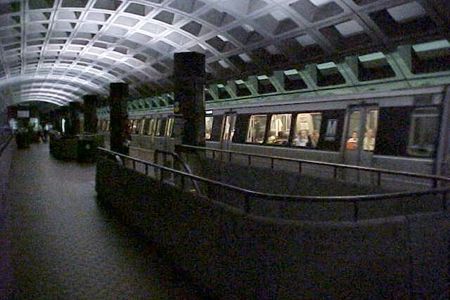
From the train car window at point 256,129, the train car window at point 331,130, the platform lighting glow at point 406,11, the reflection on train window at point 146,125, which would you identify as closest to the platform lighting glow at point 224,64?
the reflection on train window at point 146,125

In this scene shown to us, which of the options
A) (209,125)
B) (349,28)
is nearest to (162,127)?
(209,125)

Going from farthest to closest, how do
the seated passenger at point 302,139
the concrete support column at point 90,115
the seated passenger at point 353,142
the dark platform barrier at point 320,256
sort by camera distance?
the concrete support column at point 90,115 < the seated passenger at point 302,139 < the seated passenger at point 353,142 < the dark platform barrier at point 320,256

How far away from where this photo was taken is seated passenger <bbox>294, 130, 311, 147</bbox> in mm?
15393

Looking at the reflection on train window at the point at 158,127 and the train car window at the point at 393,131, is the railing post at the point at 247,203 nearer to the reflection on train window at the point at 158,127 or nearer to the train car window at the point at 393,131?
the train car window at the point at 393,131

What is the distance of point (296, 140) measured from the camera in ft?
52.4

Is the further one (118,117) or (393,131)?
(118,117)

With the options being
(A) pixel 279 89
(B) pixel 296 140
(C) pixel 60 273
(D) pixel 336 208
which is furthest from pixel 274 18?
(C) pixel 60 273

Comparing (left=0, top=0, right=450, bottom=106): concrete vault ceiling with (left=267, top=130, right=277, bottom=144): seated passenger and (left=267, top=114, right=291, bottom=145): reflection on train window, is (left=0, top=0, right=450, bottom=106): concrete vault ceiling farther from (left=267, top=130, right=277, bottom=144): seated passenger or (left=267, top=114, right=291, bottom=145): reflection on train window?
(left=267, top=130, right=277, bottom=144): seated passenger

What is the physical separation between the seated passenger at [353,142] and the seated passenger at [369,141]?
37 centimetres

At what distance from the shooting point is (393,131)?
459 inches

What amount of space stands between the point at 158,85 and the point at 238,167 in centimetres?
2750

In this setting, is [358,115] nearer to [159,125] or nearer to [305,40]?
[305,40]

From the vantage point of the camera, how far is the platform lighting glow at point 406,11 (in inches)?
614

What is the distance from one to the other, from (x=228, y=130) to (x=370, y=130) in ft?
30.7
